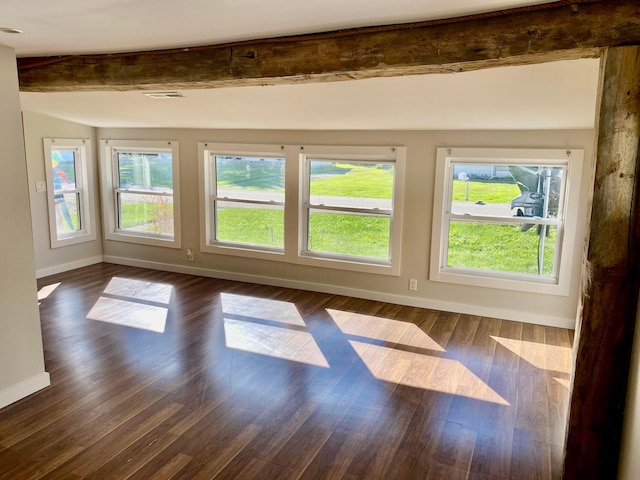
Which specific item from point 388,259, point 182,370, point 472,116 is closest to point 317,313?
point 388,259

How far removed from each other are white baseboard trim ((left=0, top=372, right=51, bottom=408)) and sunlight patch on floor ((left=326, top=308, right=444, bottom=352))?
91.3 inches

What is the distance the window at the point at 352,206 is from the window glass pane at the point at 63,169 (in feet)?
10.5

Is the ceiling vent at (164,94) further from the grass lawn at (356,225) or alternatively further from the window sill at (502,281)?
the window sill at (502,281)

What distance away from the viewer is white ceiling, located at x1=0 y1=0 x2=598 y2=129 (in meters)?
2.14

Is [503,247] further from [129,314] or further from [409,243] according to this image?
[129,314]

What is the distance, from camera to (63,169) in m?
5.96

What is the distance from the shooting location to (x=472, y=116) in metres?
3.82

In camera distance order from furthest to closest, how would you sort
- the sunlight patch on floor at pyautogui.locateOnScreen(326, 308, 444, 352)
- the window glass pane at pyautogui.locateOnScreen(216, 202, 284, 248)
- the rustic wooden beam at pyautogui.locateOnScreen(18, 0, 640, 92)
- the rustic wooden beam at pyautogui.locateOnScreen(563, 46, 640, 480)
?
the window glass pane at pyautogui.locateOnScreen(216, 202, 284, 248) < the sunlight patch on floor at pyautogui.locateOnScreen(326, 308, 444, 352) < the rustic wooden beam at pyautogui.locateOnScreen(18, 0, 640, 92) < the rustic wooden beam at pyautogui.locateOnScreen(563, 46, 640, 480)

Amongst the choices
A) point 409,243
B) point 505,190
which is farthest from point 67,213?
point 505,190

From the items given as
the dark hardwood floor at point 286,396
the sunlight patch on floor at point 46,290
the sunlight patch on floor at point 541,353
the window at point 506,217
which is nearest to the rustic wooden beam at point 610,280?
the dark hardwood floor at point 286,396

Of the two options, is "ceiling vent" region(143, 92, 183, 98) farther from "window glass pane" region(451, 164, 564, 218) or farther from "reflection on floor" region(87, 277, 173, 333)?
"window glass pane" region(451, 164, 564, 218)

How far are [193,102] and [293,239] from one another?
1.92 m

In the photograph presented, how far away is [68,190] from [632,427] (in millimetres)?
6355

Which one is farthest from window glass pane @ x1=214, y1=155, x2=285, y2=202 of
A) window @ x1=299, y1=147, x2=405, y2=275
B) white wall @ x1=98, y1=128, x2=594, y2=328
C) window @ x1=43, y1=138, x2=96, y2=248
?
window @ x1=43, y1=138, x2=96, y2=248
